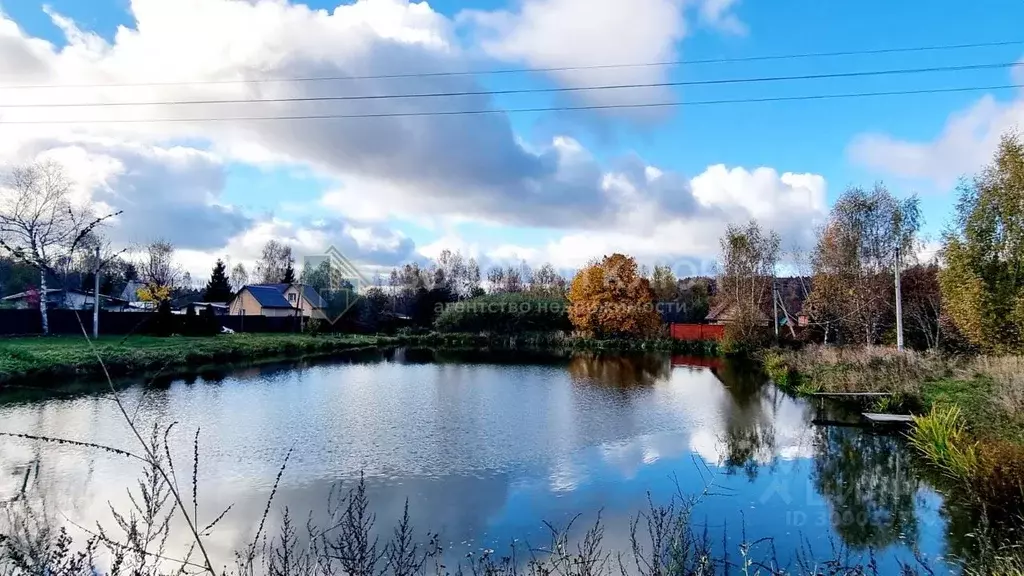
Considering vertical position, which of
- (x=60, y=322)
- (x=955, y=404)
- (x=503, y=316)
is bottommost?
(x=955, y=404)

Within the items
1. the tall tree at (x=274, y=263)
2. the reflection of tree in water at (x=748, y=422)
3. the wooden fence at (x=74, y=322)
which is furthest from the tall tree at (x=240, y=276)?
the reflection of tree in water at (x=748, y=422)

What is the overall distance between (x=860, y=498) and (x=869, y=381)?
722 cm

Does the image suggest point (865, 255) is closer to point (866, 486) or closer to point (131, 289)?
point (866, 486)

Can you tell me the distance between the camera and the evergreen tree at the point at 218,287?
42750mm

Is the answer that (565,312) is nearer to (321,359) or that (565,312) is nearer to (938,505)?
(321,359)

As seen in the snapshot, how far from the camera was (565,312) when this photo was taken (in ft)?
100

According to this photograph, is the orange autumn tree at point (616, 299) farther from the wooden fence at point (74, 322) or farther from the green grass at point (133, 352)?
the wooden fence at point (74, 322)

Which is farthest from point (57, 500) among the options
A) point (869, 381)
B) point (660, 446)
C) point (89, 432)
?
point (869, 381)

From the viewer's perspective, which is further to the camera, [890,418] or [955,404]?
[890,418]

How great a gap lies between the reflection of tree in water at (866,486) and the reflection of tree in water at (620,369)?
22.3 feet

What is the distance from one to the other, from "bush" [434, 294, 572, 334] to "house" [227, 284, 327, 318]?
33.1 ft

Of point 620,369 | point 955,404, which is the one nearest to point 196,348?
point 620,369

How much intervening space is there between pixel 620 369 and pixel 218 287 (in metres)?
35.8

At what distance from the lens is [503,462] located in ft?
24.8
